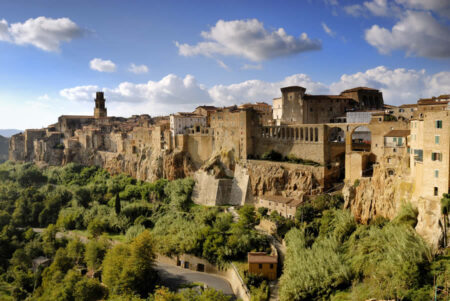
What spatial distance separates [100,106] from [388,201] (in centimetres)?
8008

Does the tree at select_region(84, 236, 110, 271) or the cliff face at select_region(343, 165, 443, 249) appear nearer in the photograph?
the cliff face at select_region(343, 165, 443, 249)

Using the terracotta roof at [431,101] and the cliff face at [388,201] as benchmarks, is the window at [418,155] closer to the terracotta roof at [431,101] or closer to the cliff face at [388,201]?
the cliff face at [388,201]

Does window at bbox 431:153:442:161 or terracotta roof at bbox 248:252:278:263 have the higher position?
window at bbox 431:153:442:161

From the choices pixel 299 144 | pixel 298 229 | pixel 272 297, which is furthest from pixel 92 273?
pixel 299 144

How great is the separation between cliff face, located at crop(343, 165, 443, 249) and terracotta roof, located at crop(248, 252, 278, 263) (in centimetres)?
736

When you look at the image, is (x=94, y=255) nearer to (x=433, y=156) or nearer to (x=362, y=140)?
(x=433, y=156)

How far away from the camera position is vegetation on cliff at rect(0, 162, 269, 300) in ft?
87.6

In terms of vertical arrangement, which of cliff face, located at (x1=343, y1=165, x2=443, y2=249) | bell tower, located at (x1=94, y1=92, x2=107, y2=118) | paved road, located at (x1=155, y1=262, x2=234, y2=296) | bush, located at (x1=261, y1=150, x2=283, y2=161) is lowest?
paved road, located at (x1=155, y1=262, x2=234, y2=296)

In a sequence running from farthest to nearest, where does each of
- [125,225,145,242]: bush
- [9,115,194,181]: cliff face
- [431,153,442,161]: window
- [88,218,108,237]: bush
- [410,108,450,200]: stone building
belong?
[9,115,194,181]: cliff face < [88,218,108,237]: bush < [125,225,145,242]: bush < [431,153,442,161]: window < [410,108,450,200]: stone building

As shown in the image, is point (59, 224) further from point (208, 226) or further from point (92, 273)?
point (208, 226)

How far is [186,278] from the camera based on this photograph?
28.0m

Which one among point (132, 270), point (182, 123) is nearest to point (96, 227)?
point (132, 270)

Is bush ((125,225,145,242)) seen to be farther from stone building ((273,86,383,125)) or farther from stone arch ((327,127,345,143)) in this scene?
stone arch ((327,127,345,143))

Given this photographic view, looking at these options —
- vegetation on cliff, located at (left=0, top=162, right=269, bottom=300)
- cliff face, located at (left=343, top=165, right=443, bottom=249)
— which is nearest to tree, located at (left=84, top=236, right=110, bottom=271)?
vegetation on cliff, located at (left=0, top=162, right=269, bottom=300)
